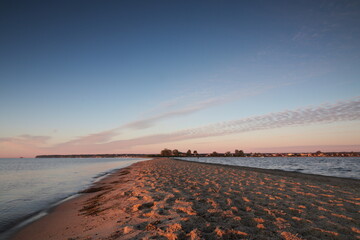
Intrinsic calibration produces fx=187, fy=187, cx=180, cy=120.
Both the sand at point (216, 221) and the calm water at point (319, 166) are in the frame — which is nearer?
the sand at point (216, 221)

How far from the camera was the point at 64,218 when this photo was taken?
698 cm

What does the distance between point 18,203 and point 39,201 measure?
94 cm

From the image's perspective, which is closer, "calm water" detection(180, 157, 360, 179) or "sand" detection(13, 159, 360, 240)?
"sand" detection(13, 159, 360, 240)

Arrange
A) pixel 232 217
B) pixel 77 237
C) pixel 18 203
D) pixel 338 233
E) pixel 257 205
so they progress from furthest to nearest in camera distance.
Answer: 1. pixel 18 203
2. pixel 257 205
3. pixel 232 217
4. pixel 77 237
5. pixel 338 233

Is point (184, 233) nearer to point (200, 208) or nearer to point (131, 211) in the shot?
point (200, 208)

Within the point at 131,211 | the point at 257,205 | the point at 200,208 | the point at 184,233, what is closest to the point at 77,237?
the point at 131,211

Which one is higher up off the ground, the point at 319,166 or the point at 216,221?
the point at 216,221

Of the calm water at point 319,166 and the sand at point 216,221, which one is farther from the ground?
the sand at point 216,221

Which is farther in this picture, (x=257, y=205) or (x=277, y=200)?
(x=277, y=200)

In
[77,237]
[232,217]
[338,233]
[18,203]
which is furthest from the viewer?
[18,203]

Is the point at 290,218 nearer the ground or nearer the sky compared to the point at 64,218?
nearer the sky

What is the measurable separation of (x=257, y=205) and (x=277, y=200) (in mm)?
1393

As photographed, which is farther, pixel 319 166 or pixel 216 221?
pixel 319 166

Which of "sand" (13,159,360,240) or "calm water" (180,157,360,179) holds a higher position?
"sand" (13,159,360,240)
